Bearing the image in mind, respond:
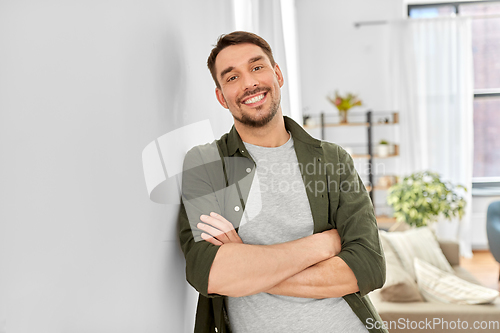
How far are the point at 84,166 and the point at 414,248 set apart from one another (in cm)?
233

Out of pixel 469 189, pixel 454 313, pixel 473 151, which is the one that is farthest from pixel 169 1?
pixel 473 151

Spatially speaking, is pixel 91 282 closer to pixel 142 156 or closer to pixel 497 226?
pixel 142 156

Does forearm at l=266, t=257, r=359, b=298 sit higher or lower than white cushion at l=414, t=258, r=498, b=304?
higher

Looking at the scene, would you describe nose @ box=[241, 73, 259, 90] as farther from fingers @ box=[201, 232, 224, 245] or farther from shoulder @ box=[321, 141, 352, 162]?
fingers @ box=[201, 232, 224, 245]

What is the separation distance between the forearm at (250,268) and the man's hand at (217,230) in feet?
0.17

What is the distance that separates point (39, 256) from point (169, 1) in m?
0.72

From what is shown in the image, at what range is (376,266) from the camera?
1058mm

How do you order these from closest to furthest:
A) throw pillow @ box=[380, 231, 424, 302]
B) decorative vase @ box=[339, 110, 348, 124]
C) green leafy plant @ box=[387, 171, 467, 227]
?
throw pillow @ box=[380, 231, 424, 302]
green leafy plant @ box=[387, 171, 467, 227]
decorative vase @ box=[339, 110, 348, 124]

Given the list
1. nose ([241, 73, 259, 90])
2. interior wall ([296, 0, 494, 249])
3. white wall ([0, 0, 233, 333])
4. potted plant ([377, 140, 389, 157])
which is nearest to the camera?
white wall ([0, 0, 233, 333])

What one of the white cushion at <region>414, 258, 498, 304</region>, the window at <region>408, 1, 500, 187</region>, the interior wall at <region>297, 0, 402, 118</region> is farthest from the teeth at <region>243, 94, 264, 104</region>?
the window at <region>408, 1, 500, 187</region>

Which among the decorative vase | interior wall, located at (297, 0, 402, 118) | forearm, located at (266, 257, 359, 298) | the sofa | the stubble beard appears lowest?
the sofa

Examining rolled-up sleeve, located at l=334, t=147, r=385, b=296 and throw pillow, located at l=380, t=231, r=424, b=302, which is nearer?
rolled-up sleeve, located at l=334, t=147, r=385, b=296

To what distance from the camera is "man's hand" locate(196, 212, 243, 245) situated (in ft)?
3.16

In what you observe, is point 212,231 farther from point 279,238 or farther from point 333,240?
point 333,240
